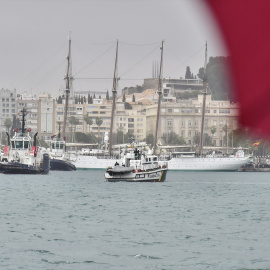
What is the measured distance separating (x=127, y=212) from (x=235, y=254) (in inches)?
700

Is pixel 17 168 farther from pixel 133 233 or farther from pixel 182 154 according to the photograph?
pixel 133 233

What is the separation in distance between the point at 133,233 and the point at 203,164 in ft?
374

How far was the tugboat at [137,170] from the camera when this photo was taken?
78.9m

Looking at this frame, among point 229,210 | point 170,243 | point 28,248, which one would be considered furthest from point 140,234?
point 229,210

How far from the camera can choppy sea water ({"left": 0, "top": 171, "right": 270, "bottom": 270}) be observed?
27531mm

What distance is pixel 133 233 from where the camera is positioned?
116 feet

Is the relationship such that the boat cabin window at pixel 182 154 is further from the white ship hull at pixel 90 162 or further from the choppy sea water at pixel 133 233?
the choppy sea water at pixel 133 233

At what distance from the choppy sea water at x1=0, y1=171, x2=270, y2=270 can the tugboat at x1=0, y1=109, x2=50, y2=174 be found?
3905cm

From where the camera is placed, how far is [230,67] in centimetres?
1916

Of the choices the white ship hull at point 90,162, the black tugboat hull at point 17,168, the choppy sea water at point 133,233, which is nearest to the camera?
the choppy sea water at point 133,233

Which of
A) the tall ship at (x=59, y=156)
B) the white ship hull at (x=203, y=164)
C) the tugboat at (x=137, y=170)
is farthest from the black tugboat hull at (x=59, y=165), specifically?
the tugboat at (x=137, y=170)

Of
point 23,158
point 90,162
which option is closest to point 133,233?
point 23,158

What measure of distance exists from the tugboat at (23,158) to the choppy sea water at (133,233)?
39.0 m

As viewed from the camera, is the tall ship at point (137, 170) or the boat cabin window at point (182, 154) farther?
the boat cabin window at point (182, 154)
